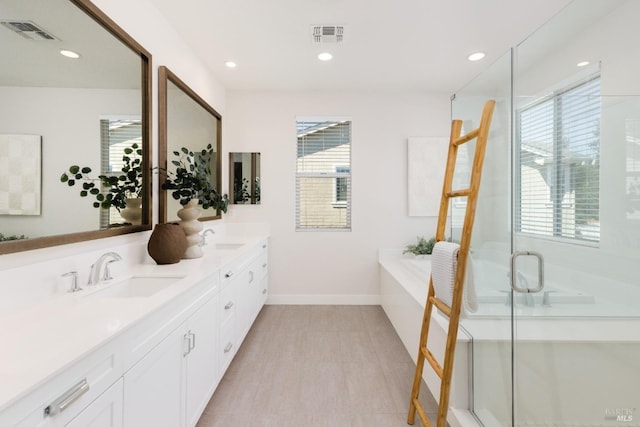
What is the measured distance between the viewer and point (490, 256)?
63.1 inches

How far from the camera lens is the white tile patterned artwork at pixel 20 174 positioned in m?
1.09

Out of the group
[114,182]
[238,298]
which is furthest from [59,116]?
[238,298]

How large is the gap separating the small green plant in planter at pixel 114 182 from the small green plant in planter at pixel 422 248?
9.70 ft

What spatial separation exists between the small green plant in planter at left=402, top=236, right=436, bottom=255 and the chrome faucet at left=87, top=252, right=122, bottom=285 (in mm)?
3059

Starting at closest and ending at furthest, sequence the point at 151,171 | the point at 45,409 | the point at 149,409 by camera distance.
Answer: the point at 45,409 < the point at 149,409 < the point at 151,171

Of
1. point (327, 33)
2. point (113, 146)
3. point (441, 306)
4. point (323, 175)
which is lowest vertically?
point (441, 306)

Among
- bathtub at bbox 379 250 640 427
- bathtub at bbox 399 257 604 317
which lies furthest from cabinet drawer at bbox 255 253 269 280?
bathtub at bbox 399 257 604 317

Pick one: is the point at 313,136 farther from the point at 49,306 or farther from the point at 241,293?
the point at 49,306

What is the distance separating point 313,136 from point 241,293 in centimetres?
222

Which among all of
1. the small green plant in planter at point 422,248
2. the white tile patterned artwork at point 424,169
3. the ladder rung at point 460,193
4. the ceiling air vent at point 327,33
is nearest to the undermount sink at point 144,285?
the ladder rung at point 460,193

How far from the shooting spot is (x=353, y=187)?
379cm

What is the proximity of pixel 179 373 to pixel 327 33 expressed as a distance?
2547mm

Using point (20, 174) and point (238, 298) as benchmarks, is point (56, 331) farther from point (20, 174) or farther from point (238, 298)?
point (238, 298)

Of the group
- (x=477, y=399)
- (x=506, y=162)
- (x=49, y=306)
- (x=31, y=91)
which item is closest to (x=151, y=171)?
(x=31, y=91)
